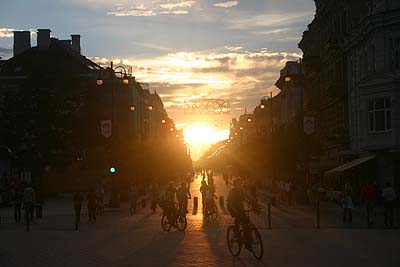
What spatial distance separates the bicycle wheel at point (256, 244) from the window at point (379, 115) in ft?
94.1

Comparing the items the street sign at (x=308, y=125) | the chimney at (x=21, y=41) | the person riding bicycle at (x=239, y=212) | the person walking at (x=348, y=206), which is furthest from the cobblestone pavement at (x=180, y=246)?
the chimney at (x=21, y=41)

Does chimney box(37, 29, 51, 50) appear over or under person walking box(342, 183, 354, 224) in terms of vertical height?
over

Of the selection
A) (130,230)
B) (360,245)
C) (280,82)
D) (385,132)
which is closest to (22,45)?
(280,82)

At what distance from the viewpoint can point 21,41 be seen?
91438 millimetres

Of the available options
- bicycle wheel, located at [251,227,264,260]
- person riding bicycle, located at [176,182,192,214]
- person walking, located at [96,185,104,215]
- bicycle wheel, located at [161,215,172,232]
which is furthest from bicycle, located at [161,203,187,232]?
person walking, located at [96,185,104,215]

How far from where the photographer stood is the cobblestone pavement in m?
17.8

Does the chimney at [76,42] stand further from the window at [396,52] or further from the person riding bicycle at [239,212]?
the person riding bicycle at [239,212]

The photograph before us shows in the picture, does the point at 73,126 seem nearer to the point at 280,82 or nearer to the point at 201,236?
the point at 201,236

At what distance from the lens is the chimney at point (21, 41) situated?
9112cm

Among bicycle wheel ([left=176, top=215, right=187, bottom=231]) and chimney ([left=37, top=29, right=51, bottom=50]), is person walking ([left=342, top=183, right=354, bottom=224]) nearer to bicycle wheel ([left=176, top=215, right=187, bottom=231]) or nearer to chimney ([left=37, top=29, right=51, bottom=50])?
bicycle wheel ([left=176, top=215, right=187, bottom=231])

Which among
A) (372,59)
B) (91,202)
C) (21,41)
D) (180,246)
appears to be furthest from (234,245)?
(21,41)

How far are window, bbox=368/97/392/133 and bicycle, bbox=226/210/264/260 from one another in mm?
28358

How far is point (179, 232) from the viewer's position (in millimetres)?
27984

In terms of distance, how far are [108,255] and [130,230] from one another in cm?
961
